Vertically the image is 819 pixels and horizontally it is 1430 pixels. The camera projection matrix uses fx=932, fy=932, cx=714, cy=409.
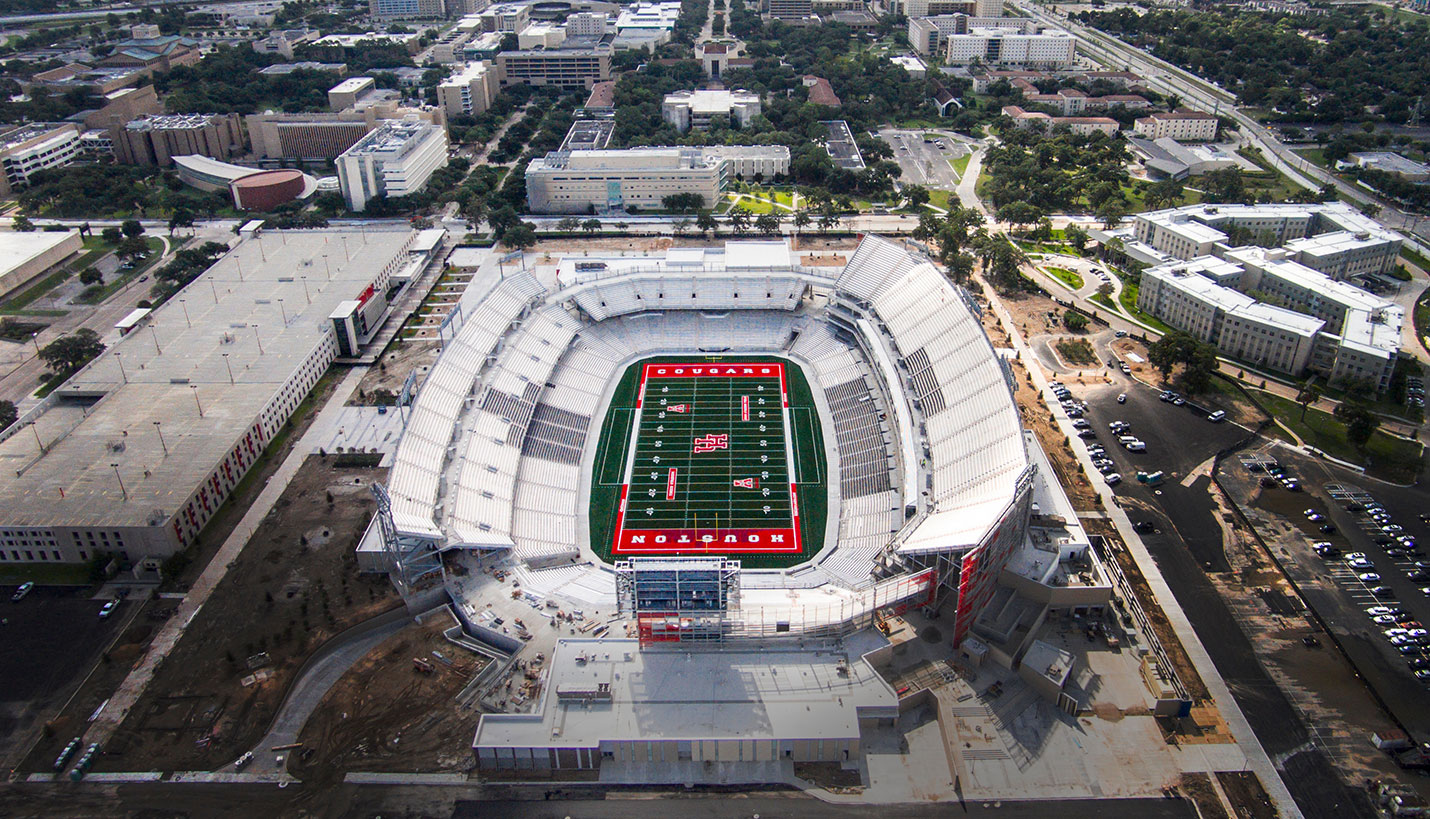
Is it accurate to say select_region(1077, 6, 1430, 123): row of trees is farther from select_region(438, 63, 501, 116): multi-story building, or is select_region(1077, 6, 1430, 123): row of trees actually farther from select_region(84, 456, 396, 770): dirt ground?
select_region(84, 456, 396, 770): dirt ground

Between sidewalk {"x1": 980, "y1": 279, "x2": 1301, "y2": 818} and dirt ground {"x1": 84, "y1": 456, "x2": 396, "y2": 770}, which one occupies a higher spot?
dirt ground {"x1": 84, "y1": 456, "x2": 396, "y2": 770}

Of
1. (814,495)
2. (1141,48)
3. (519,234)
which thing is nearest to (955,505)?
(814,495)

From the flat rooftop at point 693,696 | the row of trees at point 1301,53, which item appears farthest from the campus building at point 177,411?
the row of trees at point 1301,53

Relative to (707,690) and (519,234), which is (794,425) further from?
Answer: (519,234)

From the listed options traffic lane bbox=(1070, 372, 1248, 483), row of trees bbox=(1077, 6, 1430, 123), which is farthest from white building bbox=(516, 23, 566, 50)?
traffic lane bbox=(1070, 372, 1248, 483)

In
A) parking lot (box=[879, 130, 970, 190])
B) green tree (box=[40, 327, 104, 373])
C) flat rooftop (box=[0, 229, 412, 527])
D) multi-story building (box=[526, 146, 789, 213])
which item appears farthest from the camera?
parking lot (box=[879, 130, 970, 190])

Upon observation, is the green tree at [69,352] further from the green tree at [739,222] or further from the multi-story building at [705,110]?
the multi-story building at [705,110]
